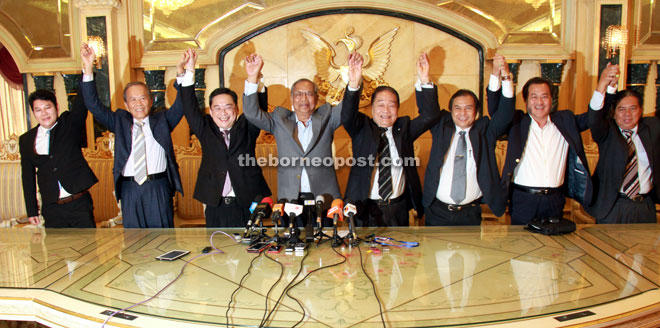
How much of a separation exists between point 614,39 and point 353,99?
3.18 metres

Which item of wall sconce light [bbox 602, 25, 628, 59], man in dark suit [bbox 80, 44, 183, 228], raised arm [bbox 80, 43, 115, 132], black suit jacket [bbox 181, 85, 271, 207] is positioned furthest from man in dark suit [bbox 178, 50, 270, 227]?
wall sconce light [bbox 602, 25, 628, 59]

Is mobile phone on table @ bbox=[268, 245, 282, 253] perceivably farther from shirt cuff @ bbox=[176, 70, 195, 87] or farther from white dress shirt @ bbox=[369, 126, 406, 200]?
shirt cuff @ bbox=[176, 70, 195, 87]

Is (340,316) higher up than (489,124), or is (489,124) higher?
(489,124)

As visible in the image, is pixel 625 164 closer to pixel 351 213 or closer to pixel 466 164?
pixel 466 164

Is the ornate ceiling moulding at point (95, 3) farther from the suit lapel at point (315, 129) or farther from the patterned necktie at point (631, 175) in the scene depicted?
the patterned necktie at point (631, 175)

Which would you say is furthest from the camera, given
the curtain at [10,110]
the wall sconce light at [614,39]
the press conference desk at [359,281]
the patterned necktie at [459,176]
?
the curtain at [10,110]

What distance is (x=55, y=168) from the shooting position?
9.96 feet

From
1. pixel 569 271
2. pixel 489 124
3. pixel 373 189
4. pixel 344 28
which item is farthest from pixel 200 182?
pixel 344 28

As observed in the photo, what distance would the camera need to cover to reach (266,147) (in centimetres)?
440

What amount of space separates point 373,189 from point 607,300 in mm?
1502

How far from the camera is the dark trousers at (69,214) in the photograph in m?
3.06

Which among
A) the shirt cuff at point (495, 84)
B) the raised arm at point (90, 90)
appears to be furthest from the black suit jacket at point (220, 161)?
the shirt cuff at point (495, 84)

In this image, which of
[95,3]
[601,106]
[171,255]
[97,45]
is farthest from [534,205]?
[95,3]

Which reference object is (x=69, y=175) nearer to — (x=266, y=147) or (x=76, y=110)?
(x=76, y=110)
